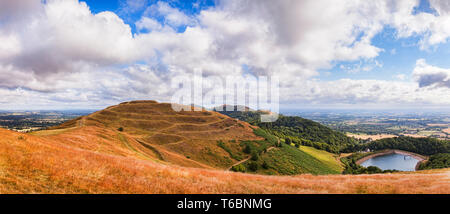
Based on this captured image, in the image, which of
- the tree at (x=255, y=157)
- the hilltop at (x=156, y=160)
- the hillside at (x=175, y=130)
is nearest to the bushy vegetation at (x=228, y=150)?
the hilltop at (x=156, y=160)

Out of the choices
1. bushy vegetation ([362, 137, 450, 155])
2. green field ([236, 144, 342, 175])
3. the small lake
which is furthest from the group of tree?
green field ([236, 144, 342, 175])

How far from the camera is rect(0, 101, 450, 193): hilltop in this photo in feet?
31.1

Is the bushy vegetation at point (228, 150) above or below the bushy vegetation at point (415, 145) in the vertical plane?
above

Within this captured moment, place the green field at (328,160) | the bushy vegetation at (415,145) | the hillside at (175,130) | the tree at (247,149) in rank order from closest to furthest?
1. the hillside at (175,130)
2. the tree at (247,149)
3. the green field at (328,160)
4. the bushy vegetation at (415,145)

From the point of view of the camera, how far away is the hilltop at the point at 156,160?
947 centimetres

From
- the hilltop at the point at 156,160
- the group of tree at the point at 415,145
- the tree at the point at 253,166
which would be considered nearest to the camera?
the hilltop at the point at 156,160

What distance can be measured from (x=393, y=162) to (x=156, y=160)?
178 m

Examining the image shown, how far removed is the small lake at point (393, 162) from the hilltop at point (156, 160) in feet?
229

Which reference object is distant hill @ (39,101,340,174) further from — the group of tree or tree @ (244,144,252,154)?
the group of tree

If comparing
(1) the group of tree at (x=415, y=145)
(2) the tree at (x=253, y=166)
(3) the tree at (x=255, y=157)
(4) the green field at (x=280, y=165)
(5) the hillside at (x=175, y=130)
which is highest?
(5) the hillside at (x=175, y=130)

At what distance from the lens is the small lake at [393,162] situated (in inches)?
4956

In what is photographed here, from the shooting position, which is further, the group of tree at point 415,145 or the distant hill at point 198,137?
the group of tree at point 415,145

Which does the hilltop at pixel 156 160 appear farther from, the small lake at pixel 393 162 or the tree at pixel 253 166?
the small lake at pixel 393 162
